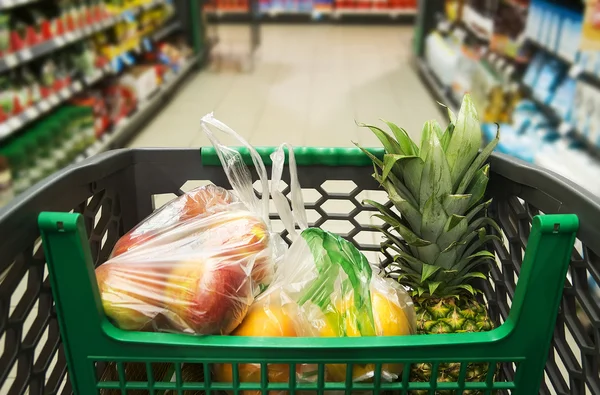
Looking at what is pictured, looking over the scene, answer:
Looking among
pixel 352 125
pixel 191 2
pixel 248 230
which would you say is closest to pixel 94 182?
pixel 248 230

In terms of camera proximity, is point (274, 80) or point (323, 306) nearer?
point (323, 306)

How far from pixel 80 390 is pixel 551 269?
0.65 m

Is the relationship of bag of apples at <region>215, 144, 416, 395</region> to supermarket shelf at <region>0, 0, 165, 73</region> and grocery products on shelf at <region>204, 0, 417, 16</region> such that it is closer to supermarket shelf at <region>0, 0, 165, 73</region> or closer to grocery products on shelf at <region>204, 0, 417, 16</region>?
supermarket shelf at <region>0, 0, 165, 73</region>

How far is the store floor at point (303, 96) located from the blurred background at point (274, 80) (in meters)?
0.02

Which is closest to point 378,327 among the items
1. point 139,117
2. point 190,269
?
point 190,269

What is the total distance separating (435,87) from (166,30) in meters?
2.83

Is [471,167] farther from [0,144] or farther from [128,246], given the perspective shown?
[0,144]

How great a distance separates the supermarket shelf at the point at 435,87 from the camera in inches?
189

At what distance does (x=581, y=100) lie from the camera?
2771 mm

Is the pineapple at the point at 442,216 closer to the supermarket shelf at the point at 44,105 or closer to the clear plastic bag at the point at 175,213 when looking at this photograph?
the clear plastic bag at the point at 175,213

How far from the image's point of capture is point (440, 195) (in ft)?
2.97

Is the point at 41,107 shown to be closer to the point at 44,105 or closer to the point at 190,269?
the point at 44,105

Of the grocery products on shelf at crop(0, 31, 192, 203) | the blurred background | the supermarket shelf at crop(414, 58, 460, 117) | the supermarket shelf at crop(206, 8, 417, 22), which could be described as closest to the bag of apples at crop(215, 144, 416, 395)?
the blurred background

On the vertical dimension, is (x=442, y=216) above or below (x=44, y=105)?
above
